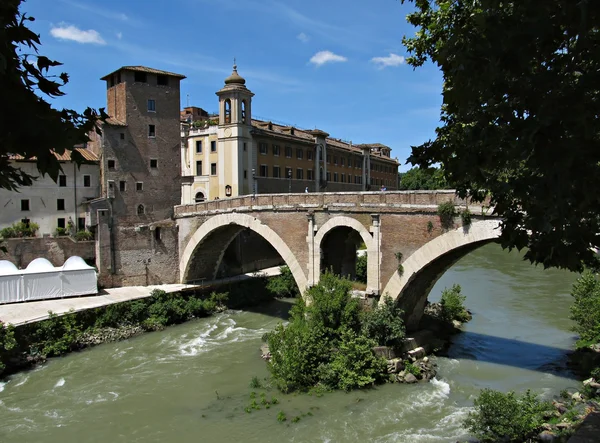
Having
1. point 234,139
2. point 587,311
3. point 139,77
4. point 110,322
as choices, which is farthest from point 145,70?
point 587,311

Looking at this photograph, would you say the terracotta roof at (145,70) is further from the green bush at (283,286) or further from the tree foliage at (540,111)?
the tree foliage at (540,111)

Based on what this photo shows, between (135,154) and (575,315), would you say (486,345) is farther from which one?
(135,154)

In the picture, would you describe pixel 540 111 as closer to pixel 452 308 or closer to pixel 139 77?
pixel 452 308

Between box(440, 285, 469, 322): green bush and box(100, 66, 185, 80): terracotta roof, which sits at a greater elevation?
box(100, 66, 185, 80): terracotta roof

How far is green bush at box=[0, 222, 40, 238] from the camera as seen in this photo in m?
24.2

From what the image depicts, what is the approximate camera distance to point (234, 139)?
104ft

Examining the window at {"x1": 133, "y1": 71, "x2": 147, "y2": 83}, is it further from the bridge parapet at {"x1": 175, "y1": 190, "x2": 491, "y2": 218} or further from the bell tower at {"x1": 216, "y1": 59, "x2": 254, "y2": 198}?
the bridge parapet at {"x1": 175, "y1": 190, "x2": 491, "y2": 218}

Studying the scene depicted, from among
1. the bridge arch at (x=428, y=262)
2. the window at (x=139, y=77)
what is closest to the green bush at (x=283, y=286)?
the bridge arch at (x=428, y=262)

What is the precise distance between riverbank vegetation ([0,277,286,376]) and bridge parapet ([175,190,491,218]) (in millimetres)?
4682

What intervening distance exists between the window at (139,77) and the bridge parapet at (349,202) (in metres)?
7.75

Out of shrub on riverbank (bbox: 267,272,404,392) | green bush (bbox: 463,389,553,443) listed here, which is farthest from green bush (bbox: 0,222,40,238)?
green bush (bbox: 463,389,553,443)

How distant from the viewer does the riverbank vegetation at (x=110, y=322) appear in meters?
17.3

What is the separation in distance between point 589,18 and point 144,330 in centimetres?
2071

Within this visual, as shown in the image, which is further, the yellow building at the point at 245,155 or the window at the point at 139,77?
the yellow building at the point at 245,155
